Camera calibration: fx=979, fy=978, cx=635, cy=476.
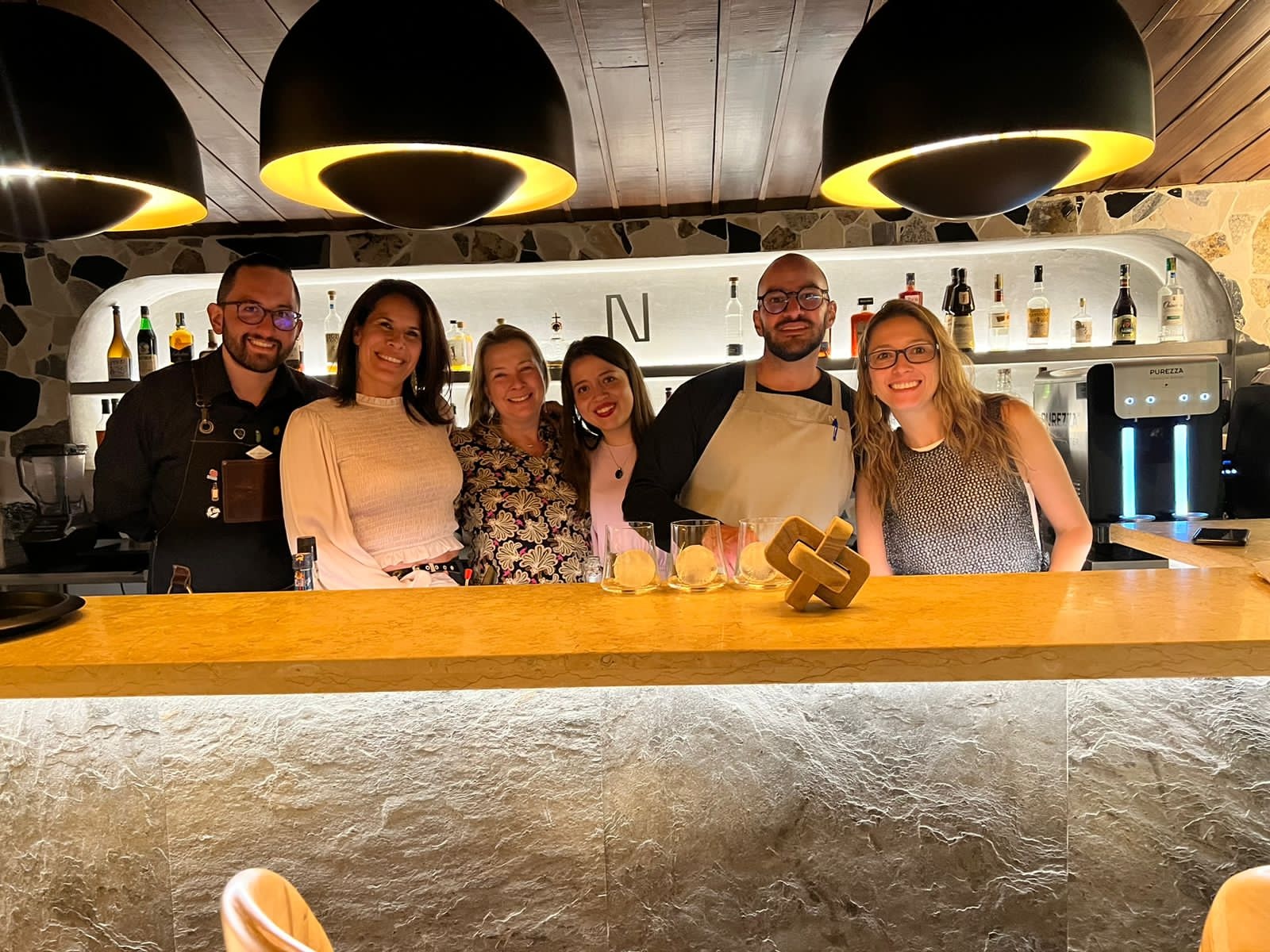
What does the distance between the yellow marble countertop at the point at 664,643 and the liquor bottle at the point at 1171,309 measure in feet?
8.77

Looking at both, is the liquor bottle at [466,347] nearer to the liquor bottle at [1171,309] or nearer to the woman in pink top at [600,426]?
the woman in pink top at [600,426]

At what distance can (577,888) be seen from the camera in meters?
1.51

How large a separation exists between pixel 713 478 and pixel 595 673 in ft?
5.10

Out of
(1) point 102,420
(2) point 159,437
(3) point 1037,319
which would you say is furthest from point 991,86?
(1) point 102,420

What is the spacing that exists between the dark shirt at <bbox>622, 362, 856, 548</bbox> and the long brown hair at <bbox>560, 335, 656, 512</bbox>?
0.15 metres

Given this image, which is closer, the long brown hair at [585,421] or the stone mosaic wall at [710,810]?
the stone mosaic wall at [710,810]

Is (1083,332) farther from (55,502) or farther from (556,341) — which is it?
(55,502)

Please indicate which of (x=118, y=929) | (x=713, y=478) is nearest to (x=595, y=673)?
(x=118, y=929)

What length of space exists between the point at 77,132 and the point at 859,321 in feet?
11.3

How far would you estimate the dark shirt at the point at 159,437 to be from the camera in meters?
2.70

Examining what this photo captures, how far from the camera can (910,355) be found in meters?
2.50

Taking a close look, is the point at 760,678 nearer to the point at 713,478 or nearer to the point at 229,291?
the point at 713,478

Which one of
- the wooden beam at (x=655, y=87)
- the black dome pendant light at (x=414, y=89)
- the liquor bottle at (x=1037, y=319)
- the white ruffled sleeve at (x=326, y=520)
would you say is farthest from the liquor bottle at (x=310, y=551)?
the liquor bottle at (x=1037, y=319)

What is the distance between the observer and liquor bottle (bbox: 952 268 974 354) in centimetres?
408
